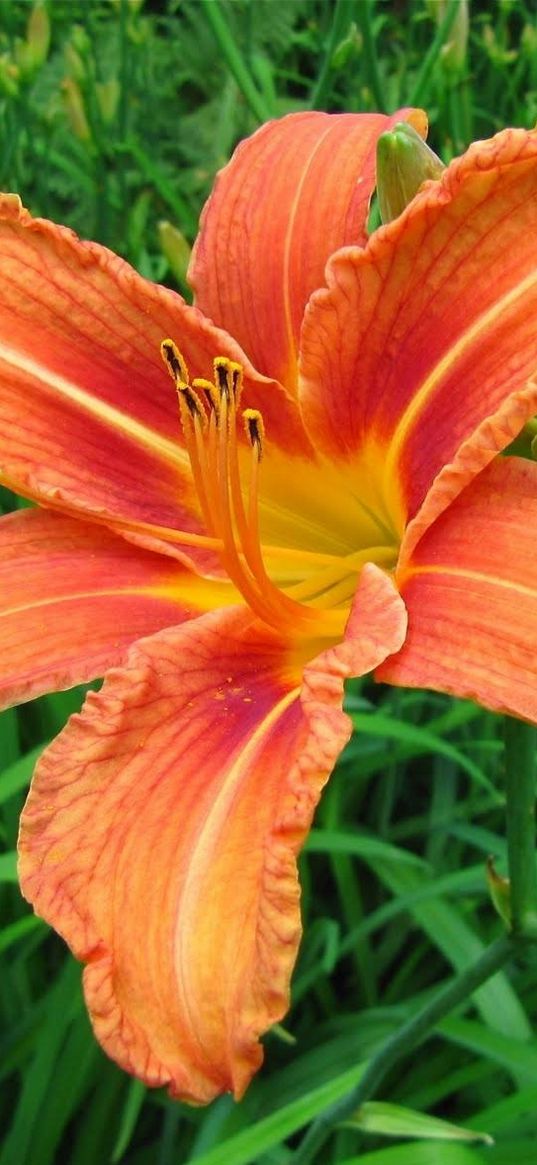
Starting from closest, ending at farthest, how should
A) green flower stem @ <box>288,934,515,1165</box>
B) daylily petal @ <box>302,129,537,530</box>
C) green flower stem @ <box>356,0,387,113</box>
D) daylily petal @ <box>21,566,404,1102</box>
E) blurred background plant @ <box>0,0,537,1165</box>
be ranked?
daylily petal @ <box>21,566,404,1102</box> < daylily petal @ <box>302,129,537,530</box> < green flower stem @ <box>288,934,515,1165</box> < blurred background plant @ <box>0,0,537,1165</box> < green flower stem @ <box>356,0,387,113</box>

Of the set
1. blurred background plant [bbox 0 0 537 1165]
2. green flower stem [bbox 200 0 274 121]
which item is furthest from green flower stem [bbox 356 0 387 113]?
green flower stem [bbox 200 0 274 121]

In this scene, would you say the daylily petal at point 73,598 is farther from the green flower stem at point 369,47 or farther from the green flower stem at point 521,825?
the green flower stem at point 369,47

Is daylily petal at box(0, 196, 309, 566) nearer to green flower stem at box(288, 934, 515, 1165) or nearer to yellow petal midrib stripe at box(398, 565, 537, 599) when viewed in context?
yellow petal midrib stripe at box(398, 565, 537, 599)

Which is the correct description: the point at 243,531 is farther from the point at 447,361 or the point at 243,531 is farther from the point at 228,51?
the point at 228,51

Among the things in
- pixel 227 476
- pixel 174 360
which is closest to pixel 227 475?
pixel 227 476

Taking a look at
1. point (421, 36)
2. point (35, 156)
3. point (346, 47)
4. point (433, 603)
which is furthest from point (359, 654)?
point (421, 36)
